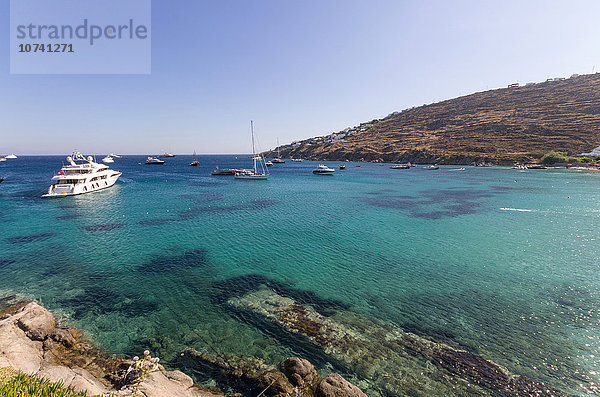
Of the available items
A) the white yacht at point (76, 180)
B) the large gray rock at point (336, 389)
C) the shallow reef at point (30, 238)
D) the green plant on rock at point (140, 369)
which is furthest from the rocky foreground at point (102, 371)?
the white yacht at point (76, 180)

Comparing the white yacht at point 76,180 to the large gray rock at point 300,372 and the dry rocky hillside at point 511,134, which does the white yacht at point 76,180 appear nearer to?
the large gray rock at point 300,372

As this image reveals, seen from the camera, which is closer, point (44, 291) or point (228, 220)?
point (44, 291)

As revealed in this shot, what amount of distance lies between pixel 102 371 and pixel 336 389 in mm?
10845

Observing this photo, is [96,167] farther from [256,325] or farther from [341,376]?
[341,376]

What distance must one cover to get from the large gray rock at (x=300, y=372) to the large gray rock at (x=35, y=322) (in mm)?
13057

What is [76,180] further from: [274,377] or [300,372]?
[300,372]

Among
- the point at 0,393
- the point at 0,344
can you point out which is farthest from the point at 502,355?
the point at 0,344

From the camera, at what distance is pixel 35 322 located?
1359 cm

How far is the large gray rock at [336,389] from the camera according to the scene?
399 inches

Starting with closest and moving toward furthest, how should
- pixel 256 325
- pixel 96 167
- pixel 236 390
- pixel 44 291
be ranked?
pixel 236 390
pixel 256 325
pixel 44 291
pixel 96 167

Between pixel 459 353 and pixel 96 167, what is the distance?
84631 mm

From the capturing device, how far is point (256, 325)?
599 inches

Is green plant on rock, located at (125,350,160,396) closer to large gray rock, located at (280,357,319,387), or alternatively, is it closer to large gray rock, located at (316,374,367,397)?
large gray rock, located at (280,357,319,387)

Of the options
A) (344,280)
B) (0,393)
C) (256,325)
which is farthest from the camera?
(344,280)
